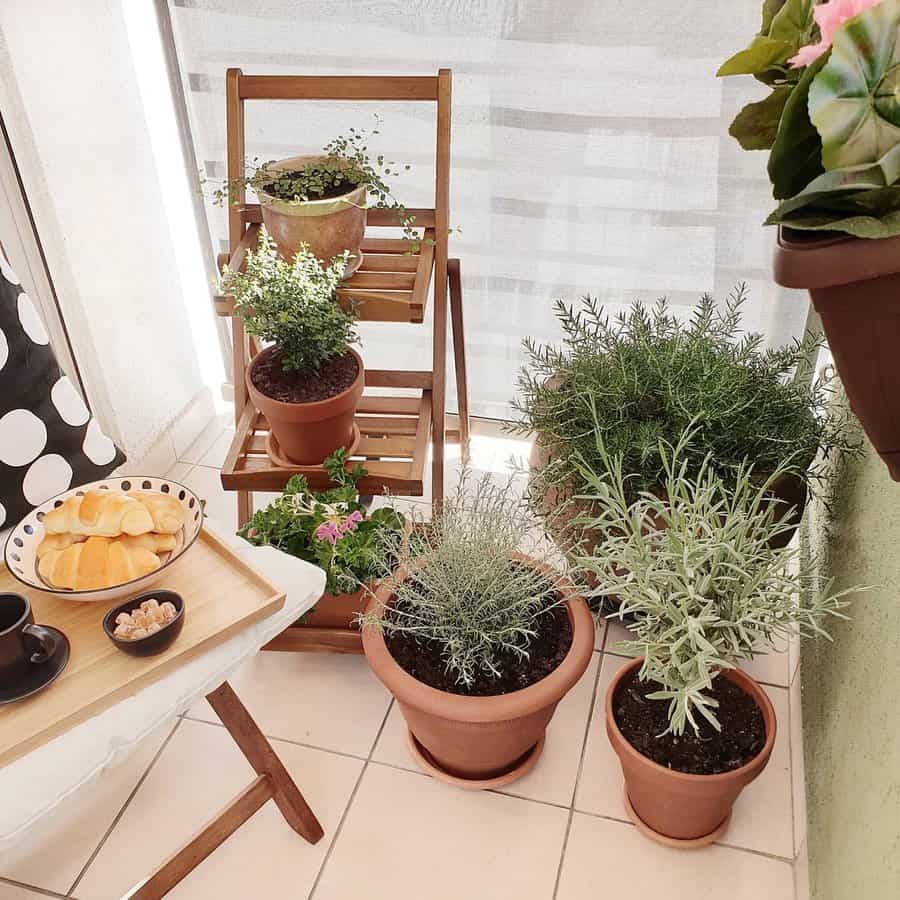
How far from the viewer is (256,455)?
6.77 ft

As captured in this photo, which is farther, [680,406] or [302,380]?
[302,380]

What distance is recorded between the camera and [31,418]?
57.6 inches

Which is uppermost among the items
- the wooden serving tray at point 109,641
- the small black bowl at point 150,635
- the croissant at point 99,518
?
the croissant at point 99,518

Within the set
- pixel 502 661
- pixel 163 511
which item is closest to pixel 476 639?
pixel 502 661

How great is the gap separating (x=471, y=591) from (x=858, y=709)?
624 mm

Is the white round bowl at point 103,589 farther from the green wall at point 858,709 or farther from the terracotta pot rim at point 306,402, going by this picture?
the green wall at point 858,709

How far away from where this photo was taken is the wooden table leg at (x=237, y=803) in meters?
1.37

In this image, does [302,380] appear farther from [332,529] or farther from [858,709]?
[858,709]

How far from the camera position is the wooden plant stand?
68.8 inches

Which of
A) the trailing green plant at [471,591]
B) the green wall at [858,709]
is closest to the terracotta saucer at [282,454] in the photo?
the trailing green plant at [471,591]

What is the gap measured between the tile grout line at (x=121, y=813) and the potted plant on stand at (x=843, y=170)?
59.7 inches

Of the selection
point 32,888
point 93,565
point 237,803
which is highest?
point 93,565

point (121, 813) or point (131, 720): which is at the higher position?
point (131, 720)

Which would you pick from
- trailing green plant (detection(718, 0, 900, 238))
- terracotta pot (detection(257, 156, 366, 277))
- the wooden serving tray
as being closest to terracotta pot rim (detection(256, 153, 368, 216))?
terracotta pot (detection(257, 156, 366, 277))
